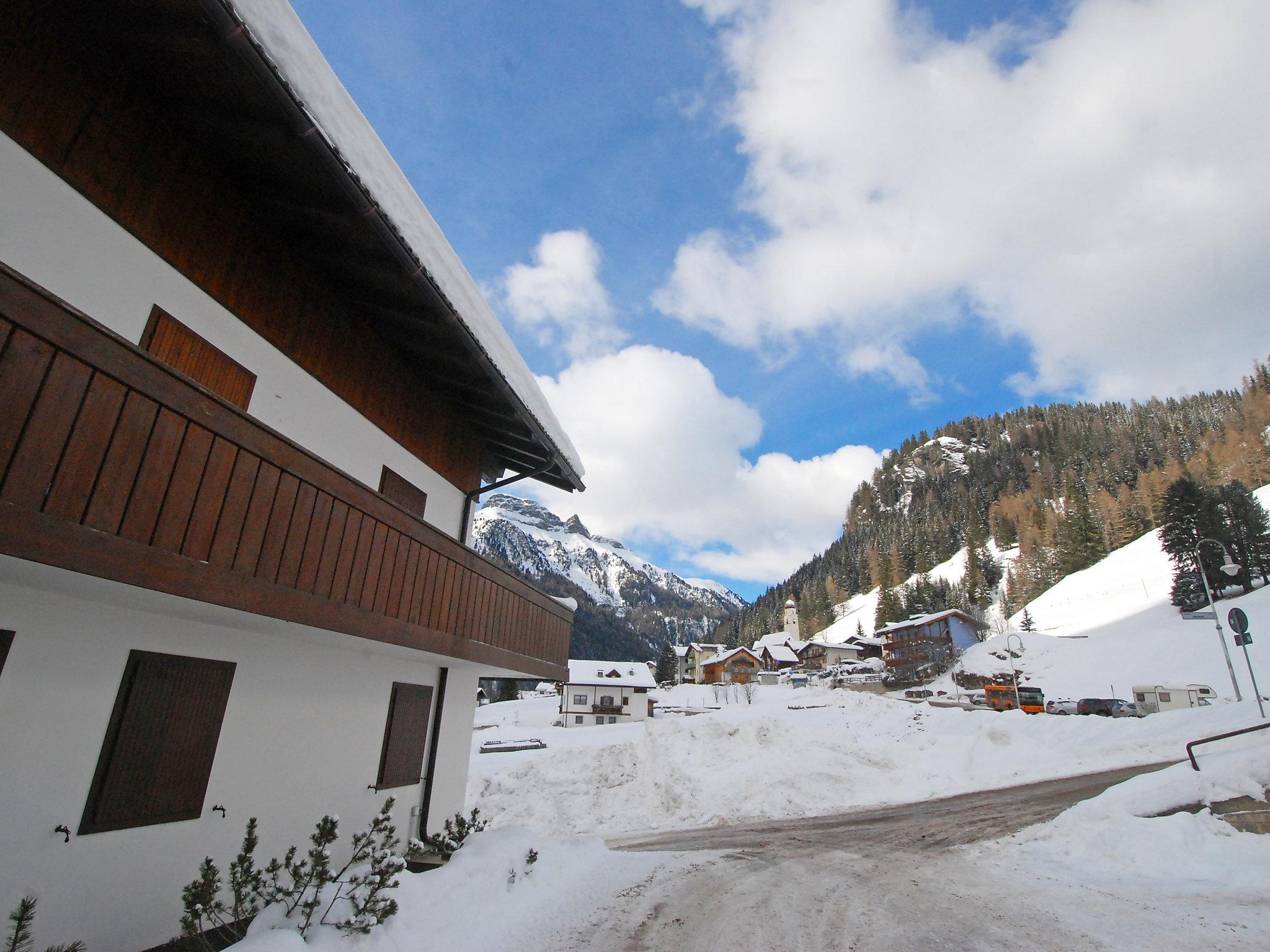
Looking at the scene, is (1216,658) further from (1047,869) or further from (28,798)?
(28,798)

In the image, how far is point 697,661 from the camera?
369 feet

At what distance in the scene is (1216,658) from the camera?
45.0 metres

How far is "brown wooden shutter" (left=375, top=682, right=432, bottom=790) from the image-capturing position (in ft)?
29.9

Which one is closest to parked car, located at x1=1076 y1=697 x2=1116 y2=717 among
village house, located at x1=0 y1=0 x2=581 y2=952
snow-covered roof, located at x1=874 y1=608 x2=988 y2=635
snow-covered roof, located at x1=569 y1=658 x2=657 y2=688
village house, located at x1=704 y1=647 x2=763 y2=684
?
snow-covered roof, located at x1=569 y1=658 x2=657 y2=688

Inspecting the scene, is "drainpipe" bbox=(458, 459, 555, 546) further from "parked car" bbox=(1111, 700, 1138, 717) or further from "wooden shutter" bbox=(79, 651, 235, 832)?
"parked car" bbox=(1111, 700, 1138, 717)

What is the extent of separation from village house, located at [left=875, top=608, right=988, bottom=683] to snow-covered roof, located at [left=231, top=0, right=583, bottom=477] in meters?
68.0

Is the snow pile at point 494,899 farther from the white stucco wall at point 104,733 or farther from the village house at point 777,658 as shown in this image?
the village house at point 777,658

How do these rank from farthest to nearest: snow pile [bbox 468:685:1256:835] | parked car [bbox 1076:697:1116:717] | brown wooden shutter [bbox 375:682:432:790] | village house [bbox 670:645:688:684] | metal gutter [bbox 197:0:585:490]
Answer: village house [bbox 670:645:688:684] < parked car [bbox 1076:697:1116:717] < snow pile [bbox 468:685:1256:835] < brown wooden shutter [bbox 375:682:432:790] < metal gutter [bbox 197:0:585:490]

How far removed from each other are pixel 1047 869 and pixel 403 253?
13.2 meters

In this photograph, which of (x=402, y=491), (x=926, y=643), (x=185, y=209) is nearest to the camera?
(x=185, y=209)

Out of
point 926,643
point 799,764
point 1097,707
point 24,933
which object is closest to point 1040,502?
point 926,643

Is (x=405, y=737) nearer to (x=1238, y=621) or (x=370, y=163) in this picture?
(x=370, y=163)

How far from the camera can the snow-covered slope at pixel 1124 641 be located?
147 feet

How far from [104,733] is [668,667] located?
116 meters
